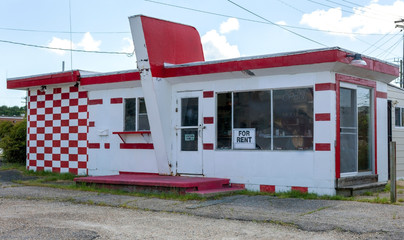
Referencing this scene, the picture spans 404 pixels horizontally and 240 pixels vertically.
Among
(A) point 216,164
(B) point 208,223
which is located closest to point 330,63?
(A) point 216,164

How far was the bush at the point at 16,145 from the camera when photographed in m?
18.5

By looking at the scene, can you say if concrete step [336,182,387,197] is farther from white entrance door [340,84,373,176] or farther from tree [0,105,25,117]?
tree [0,105,25,117]

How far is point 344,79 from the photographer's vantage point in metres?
10.5

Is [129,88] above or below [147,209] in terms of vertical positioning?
above

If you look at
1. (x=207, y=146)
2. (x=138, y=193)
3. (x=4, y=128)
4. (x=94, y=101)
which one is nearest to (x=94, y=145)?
(x=94, y=101)

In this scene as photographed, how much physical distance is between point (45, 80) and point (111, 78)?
2751 mm

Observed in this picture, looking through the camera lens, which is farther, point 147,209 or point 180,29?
point 180,29

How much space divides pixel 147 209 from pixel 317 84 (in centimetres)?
446

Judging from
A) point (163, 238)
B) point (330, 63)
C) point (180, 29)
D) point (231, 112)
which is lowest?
point (163, 238)

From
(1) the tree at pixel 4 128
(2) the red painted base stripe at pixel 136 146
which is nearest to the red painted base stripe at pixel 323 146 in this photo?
(2) the red painted base stripe at pixel 136 146

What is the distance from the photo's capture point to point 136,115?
43.1ft

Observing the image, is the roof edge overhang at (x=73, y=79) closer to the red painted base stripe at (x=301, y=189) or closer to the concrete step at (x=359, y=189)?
the red painted base stripe at (x=301, y=189)

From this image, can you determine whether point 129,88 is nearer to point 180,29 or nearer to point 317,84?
point 180,29

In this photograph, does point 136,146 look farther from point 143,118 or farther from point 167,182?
point 167,182
